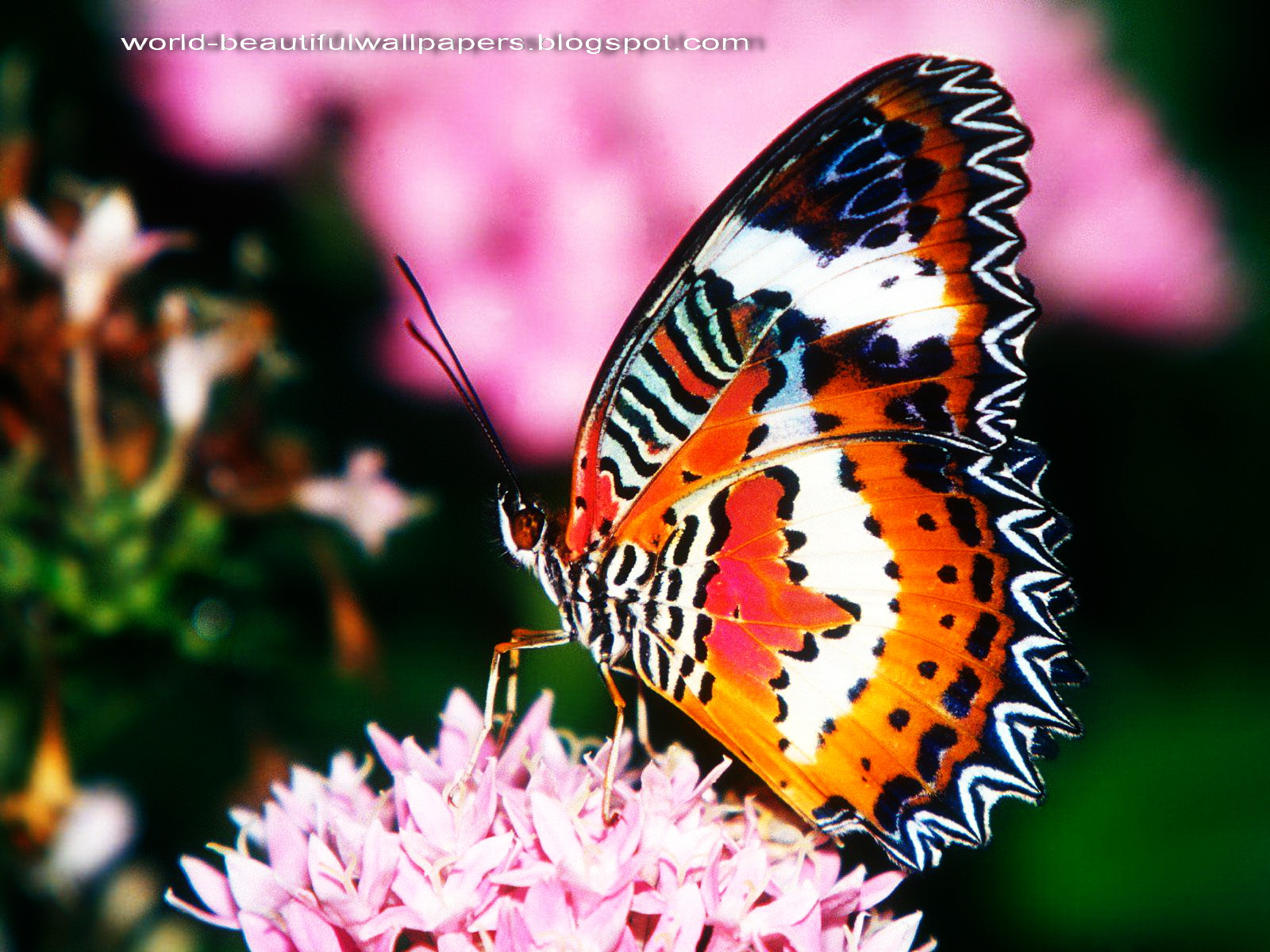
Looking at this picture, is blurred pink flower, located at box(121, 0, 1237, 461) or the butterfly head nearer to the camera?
the butterfly head

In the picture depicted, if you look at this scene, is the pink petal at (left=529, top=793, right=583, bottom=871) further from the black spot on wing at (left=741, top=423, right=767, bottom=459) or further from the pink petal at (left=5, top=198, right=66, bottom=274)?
the pink petal at (left=5, top=198, right=66, bottom=274)

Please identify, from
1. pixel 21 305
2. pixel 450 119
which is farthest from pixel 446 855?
pixel 450 119

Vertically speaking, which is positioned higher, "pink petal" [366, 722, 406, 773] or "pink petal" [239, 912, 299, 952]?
"pink petal" [366, 722, 406, 773]

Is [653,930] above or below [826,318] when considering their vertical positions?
below

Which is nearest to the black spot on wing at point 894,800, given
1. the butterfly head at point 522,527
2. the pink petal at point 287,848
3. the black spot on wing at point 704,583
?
the black spot on wing at point 704,583

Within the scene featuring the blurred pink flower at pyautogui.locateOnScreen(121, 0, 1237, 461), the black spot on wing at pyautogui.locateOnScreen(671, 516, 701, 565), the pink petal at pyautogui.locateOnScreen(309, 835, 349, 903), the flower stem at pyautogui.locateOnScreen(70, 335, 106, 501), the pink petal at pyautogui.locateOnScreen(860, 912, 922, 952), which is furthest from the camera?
the blurred pink flower at pyautogui.locateOnScreen(121, 0, 1237, 461)

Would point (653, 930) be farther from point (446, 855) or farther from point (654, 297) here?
point (654, 297)

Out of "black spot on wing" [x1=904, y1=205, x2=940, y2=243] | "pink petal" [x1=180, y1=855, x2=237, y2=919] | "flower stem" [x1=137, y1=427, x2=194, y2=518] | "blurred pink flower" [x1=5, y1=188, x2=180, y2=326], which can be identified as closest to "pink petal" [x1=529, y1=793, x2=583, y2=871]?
"pink petal" [x1=180, y1=855, x2=237, y2=919]
